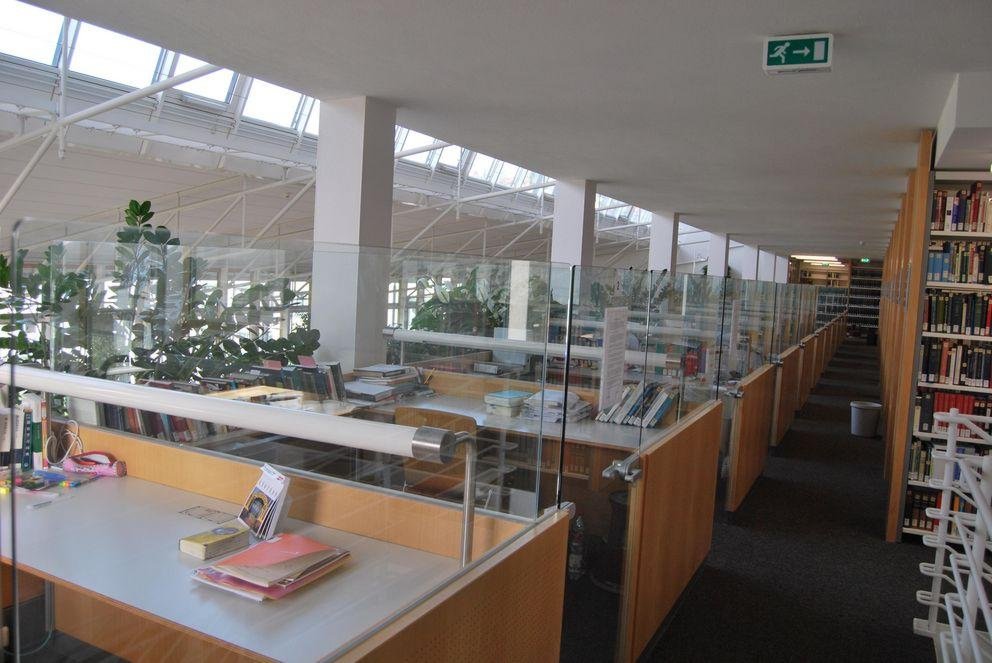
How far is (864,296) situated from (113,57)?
953 inches

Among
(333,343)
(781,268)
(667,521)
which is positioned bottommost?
(667,521)

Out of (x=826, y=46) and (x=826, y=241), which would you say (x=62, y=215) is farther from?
(x=826, y=241)

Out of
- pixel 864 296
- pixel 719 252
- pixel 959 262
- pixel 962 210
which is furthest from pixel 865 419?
pixel 864 296

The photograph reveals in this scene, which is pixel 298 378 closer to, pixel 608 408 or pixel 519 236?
pixel 608 408

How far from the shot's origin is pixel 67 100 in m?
7.63

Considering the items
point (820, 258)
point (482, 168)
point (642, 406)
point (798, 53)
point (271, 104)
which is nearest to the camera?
point (642, 406)

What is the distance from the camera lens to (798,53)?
3.42 meters

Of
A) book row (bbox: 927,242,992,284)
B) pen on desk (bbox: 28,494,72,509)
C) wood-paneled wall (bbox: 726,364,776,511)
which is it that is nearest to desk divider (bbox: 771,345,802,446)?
wood-paneled wall (bbox: 726,364,776,511)

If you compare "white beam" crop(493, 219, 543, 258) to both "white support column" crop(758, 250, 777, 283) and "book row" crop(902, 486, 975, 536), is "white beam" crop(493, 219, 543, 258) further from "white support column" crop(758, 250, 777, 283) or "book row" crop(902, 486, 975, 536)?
"book row" crop(902, 486, 975, 536)

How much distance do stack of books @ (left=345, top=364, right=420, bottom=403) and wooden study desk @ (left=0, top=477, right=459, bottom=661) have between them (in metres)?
0.51

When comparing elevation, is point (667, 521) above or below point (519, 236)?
below

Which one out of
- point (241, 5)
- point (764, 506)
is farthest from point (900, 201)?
point (241, 5)

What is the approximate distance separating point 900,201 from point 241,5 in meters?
8.45

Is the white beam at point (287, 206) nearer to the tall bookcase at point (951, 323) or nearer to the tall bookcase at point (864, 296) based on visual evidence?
the tall bookcase at point (951, 323)
